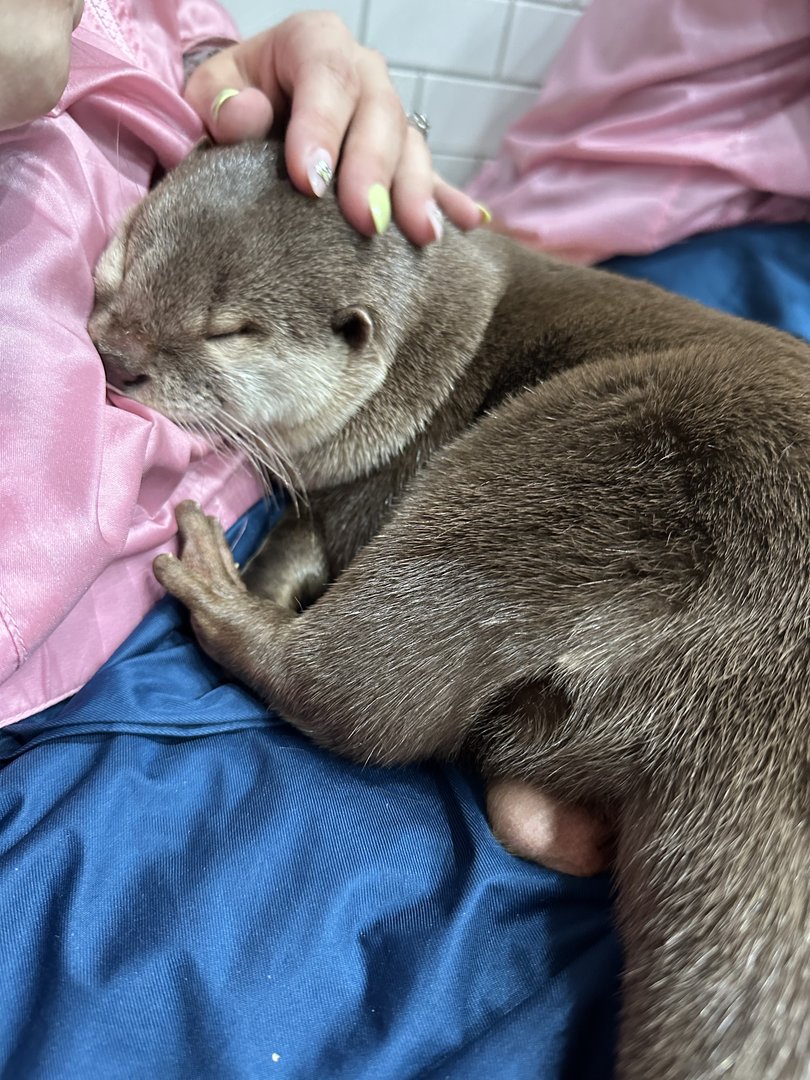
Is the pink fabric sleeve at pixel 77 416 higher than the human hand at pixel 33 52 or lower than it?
lower

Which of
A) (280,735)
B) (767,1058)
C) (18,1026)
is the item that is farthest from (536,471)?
(18,1026)

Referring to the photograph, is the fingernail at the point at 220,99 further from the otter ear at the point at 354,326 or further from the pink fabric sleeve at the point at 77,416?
the otter ear at the point at 354,326

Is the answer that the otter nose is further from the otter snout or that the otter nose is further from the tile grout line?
the tile grout line

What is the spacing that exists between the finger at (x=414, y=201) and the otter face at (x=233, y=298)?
0.28ft

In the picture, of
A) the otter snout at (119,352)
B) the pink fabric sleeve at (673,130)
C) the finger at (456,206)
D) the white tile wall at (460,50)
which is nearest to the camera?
the otter snout at (119,352)

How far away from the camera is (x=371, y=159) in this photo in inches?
44.2

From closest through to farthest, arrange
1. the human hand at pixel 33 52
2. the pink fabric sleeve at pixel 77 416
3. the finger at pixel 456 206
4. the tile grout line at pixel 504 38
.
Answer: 1. the human hand at pixel 33 52
2. the pink fabric sleeve at pixel 77 416
3. the finger at pixel 456 206
4. the tile grout line at pixel 504 38

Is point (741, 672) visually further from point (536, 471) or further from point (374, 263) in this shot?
point (374, 263)

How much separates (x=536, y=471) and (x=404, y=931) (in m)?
0.54

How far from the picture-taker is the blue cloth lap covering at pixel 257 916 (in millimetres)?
684

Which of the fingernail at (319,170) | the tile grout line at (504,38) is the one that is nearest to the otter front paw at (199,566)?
the fingernail at (319,170)

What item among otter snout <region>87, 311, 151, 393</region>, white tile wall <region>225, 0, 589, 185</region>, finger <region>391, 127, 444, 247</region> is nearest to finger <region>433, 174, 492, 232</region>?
finger <region>391, 127, 444, 247</region>

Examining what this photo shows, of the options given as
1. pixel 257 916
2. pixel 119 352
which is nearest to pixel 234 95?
pixel 119 352

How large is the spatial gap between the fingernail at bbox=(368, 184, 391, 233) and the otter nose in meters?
0.39
